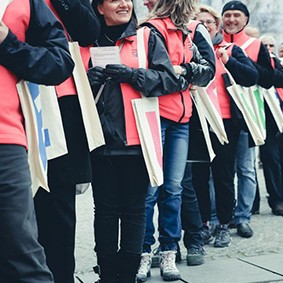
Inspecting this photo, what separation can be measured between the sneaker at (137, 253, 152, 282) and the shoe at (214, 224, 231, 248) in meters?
1.07

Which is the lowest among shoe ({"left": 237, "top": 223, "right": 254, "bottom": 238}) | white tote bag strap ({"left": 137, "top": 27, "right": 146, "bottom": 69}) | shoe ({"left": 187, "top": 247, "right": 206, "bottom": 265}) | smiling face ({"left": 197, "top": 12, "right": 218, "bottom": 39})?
shoe ({"left": 237, "top": 223, "right": 254, "bottom": 238})

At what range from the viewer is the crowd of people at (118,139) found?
128 inches

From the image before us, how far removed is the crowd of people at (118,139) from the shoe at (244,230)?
0.04 feet

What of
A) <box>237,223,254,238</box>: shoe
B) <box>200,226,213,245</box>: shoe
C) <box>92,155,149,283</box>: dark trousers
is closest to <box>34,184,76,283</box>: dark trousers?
<box>92,155,149,283</box>: dark trousers

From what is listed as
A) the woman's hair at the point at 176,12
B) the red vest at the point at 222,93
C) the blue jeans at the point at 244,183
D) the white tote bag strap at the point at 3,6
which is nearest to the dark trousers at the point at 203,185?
the red vest at the point at 222,93

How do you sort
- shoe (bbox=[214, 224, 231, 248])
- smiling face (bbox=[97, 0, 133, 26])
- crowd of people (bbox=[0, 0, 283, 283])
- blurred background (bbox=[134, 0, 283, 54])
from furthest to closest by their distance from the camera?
blurred background (bbox=[134, 0, 283, 54]) < shoe (bbox=[214, 224, 231, 248]) < smiling face (bbox=[97, 0, 133, 26]) < crowd of people (bbox=[0, 0, 283, 283])

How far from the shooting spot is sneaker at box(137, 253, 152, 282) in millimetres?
5199

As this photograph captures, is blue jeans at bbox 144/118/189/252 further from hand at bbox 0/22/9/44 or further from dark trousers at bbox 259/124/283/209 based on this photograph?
dark trousers at bbox 259/124/283/209

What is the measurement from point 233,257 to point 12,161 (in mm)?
3000

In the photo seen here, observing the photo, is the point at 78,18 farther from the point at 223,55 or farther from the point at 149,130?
the point at 223,55

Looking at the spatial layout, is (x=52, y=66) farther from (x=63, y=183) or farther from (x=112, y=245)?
(x=112, y=245)

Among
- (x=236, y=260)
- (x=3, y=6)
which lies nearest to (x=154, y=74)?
(x=3, y=6)

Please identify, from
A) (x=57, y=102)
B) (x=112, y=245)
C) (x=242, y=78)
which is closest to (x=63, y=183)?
(x=57, y=102)

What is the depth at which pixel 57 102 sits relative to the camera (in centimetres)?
391
